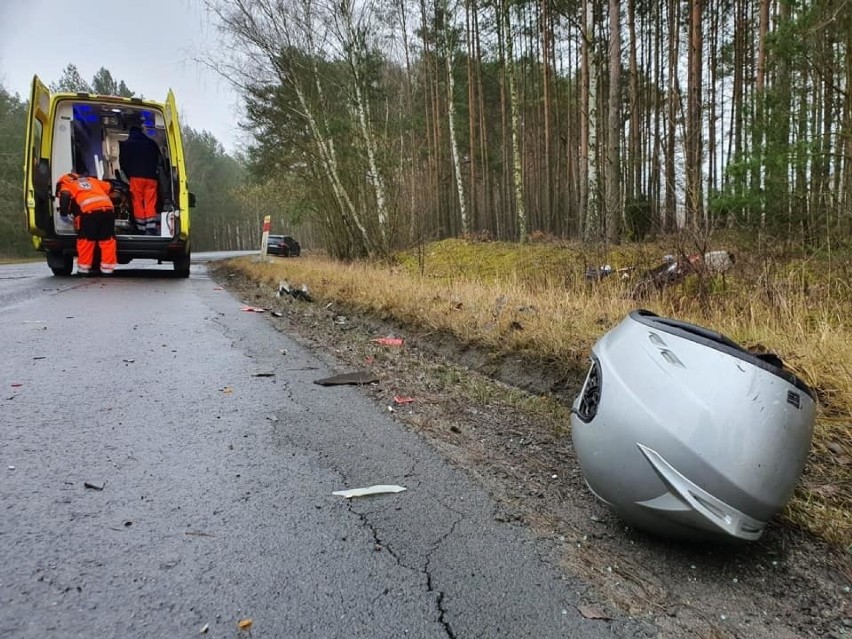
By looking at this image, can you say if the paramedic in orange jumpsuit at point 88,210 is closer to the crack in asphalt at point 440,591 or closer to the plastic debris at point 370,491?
the plastic debris at point 370,491

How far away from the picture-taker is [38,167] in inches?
353

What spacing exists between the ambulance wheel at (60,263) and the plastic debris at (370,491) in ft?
35.2

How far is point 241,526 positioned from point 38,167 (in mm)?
9672

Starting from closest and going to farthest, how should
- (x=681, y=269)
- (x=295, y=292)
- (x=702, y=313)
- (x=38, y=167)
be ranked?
(x=702, y=313), (x=681, y=269), (x=295, y=292), (x=38, y=167)

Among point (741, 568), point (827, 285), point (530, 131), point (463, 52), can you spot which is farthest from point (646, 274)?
point (530, 131)

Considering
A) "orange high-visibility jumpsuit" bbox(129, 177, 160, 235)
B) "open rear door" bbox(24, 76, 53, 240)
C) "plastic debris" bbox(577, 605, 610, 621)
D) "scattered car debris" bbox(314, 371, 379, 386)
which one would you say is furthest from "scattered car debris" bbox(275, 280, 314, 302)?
"plastic debris" bbox(577, 605, 610, 621)

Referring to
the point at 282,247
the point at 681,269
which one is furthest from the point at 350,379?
the point at 282,247

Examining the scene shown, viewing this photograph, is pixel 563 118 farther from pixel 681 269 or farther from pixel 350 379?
pixel 350 379

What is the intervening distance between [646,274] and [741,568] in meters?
4.96

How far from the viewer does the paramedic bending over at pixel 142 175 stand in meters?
10.7

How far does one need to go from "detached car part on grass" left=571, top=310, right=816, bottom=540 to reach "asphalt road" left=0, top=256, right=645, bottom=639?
1.33 feet

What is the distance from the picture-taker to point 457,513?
2055mm

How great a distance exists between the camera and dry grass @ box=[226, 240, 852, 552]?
2.38 m

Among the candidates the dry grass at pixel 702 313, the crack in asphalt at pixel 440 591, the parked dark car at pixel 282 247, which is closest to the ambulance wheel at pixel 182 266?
the dry grass at pixel 702 313
